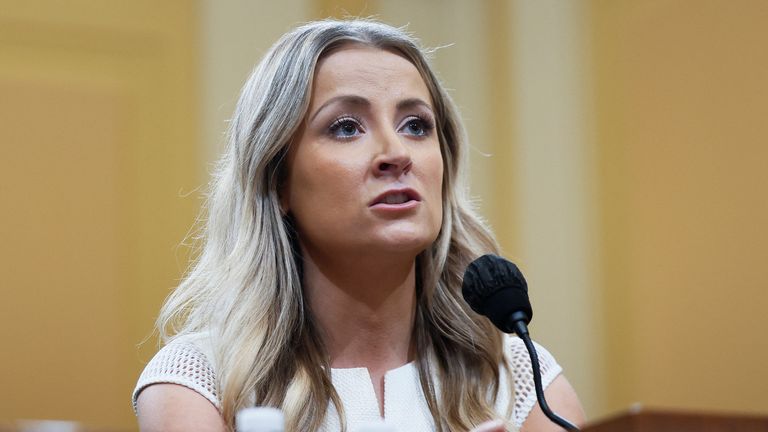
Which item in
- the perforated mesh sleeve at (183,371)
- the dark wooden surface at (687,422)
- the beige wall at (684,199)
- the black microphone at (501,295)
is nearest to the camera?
the dark wooden surface at (687,422)

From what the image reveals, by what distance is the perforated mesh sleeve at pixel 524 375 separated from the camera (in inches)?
76.7

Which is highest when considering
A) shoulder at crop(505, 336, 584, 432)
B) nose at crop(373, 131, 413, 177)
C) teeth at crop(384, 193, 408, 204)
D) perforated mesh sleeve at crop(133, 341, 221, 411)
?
nose at crop(373, 131, 413, 177)

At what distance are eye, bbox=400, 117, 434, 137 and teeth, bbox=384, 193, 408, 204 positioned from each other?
0.14m

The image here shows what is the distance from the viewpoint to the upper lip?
1807mm

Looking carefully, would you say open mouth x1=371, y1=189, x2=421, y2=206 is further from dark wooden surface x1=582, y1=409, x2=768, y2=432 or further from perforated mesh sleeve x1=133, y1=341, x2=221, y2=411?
dark wooden surface x1=582, y1=409, x2=768, y2=432

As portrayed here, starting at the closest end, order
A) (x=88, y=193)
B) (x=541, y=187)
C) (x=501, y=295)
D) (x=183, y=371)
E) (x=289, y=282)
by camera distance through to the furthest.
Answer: (x=501, y=295) → (x=183, y=371) → (x=289, y=282) → (x=88, y=193) → (x=541, y=187)

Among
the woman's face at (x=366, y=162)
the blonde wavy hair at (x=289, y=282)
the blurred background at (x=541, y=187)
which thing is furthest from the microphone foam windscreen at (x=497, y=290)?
the blurred background at (x=541, y=187)

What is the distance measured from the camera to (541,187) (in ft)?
11.8

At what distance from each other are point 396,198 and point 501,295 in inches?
12.2

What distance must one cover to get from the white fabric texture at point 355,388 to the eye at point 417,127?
38cm

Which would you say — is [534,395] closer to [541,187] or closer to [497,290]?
[497,290]

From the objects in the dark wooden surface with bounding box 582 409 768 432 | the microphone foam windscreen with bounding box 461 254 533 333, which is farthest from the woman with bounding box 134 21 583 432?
the dark wooden surface with bounding box 582 409 768 432

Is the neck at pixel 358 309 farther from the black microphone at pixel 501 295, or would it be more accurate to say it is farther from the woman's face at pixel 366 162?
the black microphone at pixel 501 295

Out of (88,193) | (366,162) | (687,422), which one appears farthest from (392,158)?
(88,193)
